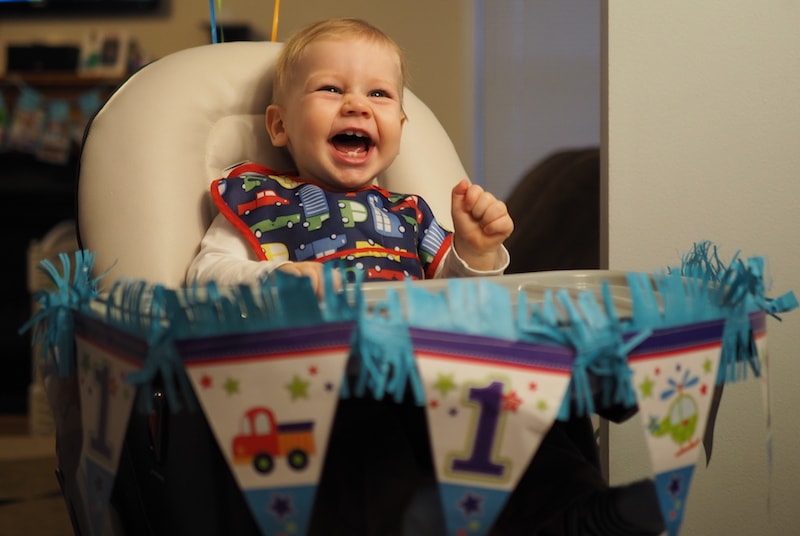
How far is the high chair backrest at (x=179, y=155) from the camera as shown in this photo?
39.2 inches

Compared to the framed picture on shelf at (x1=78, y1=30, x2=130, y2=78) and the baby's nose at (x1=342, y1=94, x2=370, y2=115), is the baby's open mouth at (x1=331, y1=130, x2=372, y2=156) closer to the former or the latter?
the baby's nose at (x1=342, y1=94, x2=370, y2=115)

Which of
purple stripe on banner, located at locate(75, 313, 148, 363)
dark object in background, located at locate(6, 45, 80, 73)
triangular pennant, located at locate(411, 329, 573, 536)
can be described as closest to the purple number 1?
triangular pennant, located at locate(411, 329, 573, 536)

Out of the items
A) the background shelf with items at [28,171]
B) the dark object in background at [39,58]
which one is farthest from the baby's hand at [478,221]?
the dark object in background at [39,58]

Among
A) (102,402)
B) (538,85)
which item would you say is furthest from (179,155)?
(538,85)

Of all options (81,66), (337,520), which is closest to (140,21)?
(81,66)

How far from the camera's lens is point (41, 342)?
0.79 meters

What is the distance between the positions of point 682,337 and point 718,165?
633mm

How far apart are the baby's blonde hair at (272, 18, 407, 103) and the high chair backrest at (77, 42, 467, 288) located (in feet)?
0.14

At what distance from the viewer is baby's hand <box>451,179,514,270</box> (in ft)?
3.15

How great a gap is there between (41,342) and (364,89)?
0.46 metres

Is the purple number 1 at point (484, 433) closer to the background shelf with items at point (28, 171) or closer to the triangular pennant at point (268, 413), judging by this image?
the triangular pennant at point (268, 413)

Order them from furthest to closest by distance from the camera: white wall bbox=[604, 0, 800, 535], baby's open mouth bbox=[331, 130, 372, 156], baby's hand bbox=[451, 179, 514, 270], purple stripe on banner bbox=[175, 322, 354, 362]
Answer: white wall bbox=[604, 0, 800, 535]
baby's open mouth bbox=[331, 130, 372, 156]
baby's hand bbox=[451, 179, 514, 270]
purple stripe on banner bbox=[175, 322, 354, 362]

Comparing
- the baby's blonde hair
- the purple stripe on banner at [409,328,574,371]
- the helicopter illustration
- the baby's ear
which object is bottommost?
the helicopter illustration

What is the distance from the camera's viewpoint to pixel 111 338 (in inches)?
26.4
